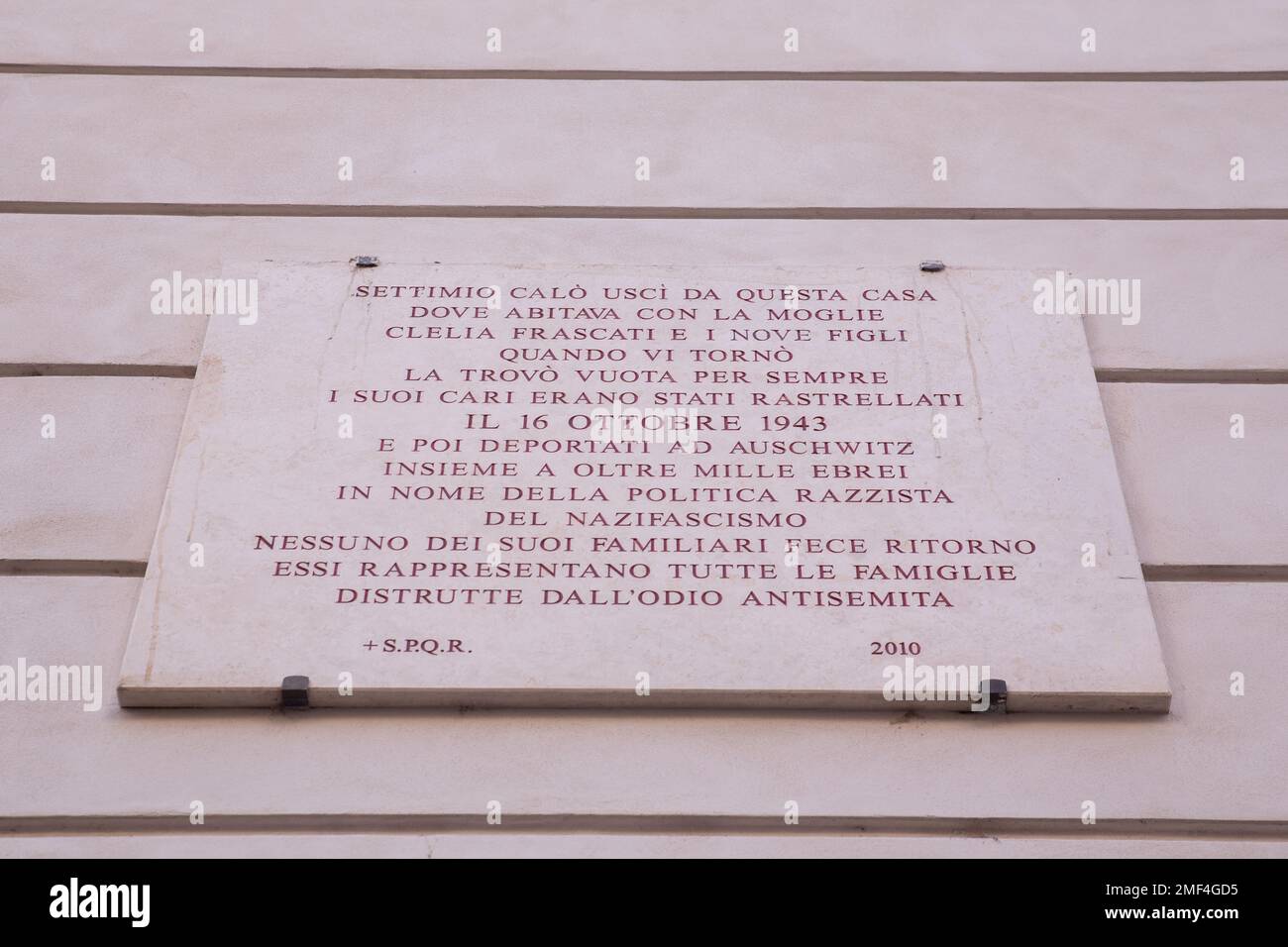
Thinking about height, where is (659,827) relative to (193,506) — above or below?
below

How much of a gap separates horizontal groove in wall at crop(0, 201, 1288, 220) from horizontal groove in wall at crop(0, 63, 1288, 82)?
67cm

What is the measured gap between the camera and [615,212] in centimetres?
585

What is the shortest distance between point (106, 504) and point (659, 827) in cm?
192

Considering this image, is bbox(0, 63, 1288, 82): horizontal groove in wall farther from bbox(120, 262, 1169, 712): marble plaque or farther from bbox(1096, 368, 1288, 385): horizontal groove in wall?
bbox(1096, 368, 1288, 385): horizontal groove in wall

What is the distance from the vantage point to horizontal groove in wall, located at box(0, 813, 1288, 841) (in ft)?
14.2

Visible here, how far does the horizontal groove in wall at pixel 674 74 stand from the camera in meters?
6.25

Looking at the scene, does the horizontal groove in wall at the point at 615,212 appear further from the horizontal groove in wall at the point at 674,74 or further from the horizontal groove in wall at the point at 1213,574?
the horizontal groove in wall at the point at 1213,574

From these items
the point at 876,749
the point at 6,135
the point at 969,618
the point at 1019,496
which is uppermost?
the point at 6,135

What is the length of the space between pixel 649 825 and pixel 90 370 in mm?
2350

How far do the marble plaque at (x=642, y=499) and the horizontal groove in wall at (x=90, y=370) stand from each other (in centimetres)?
18

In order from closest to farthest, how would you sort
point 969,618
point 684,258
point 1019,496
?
1. point 969,618
2. point 1019,496
3. point 684,258

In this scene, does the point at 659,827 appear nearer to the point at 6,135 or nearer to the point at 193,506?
the point at 193,506
